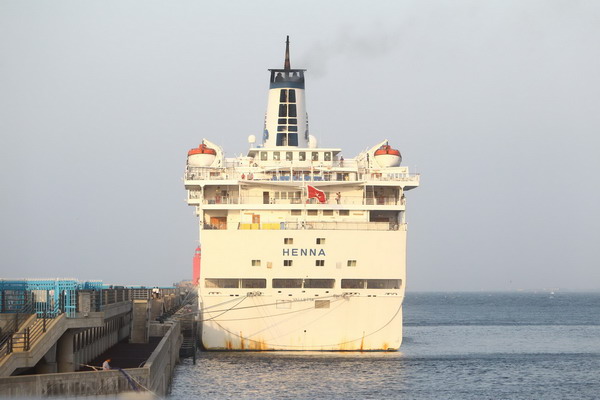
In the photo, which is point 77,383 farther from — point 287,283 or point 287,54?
point 287,54

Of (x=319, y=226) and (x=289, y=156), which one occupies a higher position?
(x=289, y=156)

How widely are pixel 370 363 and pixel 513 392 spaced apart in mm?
6998

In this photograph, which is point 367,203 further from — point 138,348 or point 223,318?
point 138,348

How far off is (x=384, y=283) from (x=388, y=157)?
711 centimetres

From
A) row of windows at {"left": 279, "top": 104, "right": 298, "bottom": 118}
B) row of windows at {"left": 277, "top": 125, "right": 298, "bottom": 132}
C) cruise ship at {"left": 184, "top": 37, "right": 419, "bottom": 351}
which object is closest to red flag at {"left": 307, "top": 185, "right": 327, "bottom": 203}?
cruise ship at {"left": 184, "top": 37, "right": 419, "bottom": 351}

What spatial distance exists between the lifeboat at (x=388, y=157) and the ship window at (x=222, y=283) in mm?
9772

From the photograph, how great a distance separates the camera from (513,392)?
3344 cm

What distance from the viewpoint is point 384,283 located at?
4097cm

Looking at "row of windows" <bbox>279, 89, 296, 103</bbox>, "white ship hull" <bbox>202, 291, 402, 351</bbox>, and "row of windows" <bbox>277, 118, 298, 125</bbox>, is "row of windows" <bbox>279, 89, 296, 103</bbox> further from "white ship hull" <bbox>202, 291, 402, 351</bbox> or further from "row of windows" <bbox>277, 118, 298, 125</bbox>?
"white ship hull" <bbox>202, 291, 402, 351</bbox>

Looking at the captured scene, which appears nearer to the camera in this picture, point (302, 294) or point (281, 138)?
point (302, 294)

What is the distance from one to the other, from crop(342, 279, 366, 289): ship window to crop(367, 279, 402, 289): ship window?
0.98 ft

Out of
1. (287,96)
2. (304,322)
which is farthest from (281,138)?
(304,322)

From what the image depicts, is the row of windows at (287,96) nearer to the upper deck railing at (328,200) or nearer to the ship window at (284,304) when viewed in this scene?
the upper deck railing at (328,200)

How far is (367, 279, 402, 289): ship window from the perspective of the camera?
40.6 metres
